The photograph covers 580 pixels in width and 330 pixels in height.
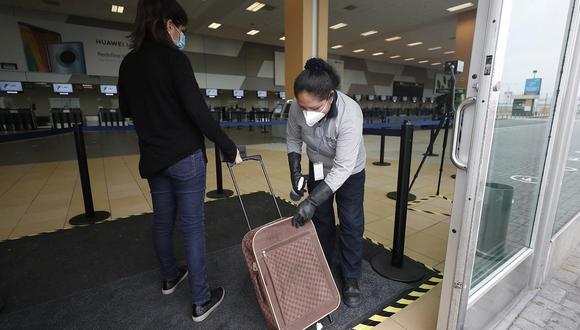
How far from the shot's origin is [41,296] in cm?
164

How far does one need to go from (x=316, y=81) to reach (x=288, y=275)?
2.82 feet

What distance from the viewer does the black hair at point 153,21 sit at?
1.24 m

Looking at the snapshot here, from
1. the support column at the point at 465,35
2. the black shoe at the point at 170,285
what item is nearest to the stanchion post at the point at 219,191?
the black shoe at the point at 170,285

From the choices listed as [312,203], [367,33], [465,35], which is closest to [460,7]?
[465,35]

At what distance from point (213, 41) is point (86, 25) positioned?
4.46m

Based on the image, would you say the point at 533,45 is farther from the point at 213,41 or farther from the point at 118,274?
the point at 213,41

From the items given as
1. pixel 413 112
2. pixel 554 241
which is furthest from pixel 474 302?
pixel 413 112

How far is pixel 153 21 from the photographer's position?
1238 millimetres

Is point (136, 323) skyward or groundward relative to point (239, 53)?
groundward

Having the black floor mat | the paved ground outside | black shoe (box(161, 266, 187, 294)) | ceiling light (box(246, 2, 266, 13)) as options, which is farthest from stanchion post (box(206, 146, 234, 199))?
ceiling light (box(246, 2, 266, 13))

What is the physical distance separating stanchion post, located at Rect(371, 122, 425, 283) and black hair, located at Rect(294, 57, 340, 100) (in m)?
0.75

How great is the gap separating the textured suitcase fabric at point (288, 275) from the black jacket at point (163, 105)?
1.70 ft

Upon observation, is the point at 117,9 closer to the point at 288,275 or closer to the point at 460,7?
the point at 460,7

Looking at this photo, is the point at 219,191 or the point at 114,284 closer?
the point at 114,284
